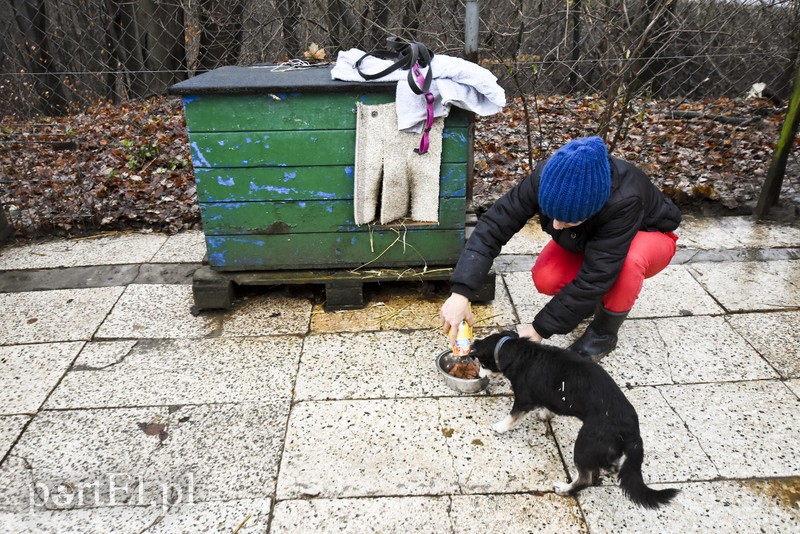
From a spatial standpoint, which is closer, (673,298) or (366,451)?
(366,451)

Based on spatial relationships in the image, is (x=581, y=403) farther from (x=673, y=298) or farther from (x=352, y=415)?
(x=673, y=298)

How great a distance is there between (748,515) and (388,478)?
4.40ft

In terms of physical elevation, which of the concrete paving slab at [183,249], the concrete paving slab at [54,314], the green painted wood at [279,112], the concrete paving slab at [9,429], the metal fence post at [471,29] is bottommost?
the concrete paving slab at [9,429]

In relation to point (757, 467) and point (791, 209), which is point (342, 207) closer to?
point (757, 467)

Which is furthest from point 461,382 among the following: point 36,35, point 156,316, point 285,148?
point 36,35

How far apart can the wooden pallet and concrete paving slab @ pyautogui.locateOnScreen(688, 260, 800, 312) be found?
57.7 inches

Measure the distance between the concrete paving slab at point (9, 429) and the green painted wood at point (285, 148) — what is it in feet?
4.93

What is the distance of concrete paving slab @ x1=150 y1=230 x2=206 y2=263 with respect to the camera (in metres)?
4.25

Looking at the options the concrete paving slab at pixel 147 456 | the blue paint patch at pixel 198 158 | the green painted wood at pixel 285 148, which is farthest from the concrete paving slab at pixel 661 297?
the blue paint patch at pixel 198 158

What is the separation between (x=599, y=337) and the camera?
9.61 ft

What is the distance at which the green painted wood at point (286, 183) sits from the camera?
10.5 ft

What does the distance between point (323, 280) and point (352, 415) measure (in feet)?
3.41

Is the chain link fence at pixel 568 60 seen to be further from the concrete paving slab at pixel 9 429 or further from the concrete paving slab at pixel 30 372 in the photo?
the concrete paving slab at pixel 9 429

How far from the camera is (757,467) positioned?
2283mm
